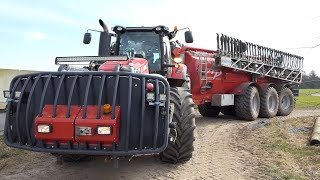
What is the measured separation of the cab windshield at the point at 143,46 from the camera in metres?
7.64

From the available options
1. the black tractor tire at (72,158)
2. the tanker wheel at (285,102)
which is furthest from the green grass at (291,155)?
the tanker wheel at (285,102)

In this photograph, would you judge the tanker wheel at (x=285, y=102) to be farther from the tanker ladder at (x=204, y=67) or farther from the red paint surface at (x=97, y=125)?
the red paint surface at (x=97, y=125)

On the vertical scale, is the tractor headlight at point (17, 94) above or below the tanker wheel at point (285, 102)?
above

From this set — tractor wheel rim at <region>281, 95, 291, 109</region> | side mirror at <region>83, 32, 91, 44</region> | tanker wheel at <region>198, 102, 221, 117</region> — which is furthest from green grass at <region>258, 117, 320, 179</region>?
tractor wheel rim at <region>281, 95, 291, 109</region>

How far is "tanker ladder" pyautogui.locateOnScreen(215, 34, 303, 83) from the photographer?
1232 centimetres

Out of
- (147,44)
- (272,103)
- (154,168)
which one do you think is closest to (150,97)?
(154,168)

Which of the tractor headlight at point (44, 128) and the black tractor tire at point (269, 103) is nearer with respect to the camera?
the tractor headlight at point (44, 128)

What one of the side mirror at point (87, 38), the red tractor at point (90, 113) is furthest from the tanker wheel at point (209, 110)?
the red tractor at point (90, 113)

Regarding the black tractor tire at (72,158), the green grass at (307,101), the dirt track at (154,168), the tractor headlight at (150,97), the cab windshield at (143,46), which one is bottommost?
the dirt track at (154,168)

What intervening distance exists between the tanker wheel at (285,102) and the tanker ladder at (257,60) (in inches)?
20.4

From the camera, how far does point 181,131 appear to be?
20.0 ft

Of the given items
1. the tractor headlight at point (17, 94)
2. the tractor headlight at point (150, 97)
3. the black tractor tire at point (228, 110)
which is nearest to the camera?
the tractor headlight at point (150, 97)

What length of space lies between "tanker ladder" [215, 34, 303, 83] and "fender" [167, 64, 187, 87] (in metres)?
4.61

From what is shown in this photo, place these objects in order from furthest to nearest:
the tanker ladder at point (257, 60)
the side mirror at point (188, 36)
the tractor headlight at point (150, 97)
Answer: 1. the tanker ladder at point (257, 60)
2. the side mirror at point (188, 36)
3. the tractor headlight at point (150, 97)
